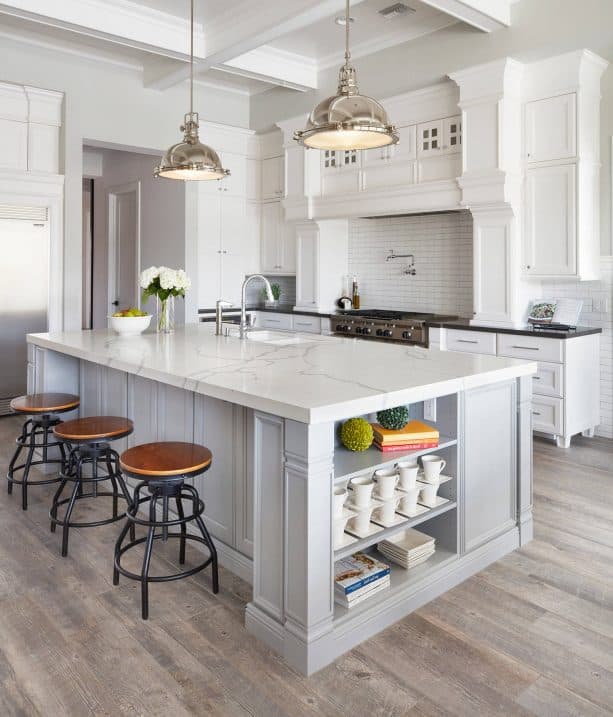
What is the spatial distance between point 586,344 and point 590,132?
5.18 feet

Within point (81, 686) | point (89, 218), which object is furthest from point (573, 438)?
point (89, 218)

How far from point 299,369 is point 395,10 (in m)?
3.76

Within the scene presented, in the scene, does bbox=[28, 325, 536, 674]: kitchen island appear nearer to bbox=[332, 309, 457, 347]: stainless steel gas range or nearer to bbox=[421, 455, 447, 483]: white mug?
bbox=[421, 455, 447, 483]: white mug

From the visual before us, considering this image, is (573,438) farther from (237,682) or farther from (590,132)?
(237,682)

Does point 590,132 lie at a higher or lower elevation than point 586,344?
higher

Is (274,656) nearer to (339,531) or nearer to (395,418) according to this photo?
(339,531)

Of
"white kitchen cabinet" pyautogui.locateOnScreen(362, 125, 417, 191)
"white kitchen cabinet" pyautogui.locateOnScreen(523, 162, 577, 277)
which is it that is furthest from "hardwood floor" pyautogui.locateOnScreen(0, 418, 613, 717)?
"white kitchen cabinet" pyautogui.locateOnScreen(362, 125, 417, 191)

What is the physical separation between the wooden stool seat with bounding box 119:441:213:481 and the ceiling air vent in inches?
162

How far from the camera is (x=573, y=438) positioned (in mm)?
5016

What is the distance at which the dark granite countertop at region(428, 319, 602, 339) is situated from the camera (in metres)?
4.61

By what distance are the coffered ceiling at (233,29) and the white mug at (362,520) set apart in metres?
3.52

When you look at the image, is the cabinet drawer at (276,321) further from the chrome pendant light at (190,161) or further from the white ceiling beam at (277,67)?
the chrome pendant light at (190,161)

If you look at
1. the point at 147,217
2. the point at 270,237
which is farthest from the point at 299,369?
the point at 147,217

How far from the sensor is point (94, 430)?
3057 mm
